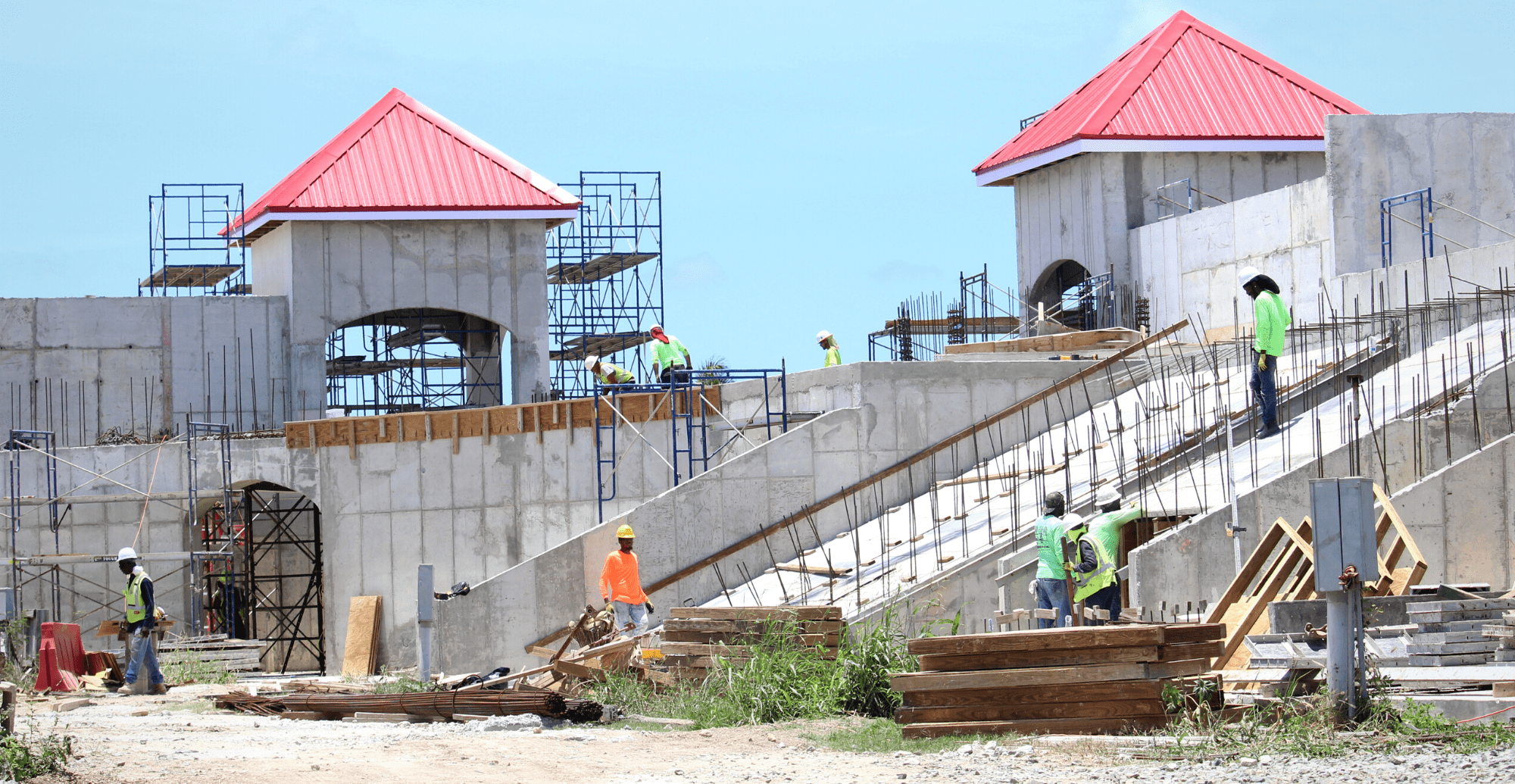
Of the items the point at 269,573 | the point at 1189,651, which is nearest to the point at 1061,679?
the point at 1189,651

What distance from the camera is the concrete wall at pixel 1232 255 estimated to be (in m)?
26.0

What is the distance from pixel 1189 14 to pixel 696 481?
19.6 metres

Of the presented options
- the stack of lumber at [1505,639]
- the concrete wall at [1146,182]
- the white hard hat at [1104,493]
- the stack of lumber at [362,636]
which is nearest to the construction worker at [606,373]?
the stack of lumber at [362,636]

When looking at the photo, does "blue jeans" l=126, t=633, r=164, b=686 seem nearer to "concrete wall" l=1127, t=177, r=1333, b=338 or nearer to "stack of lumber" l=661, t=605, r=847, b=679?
"stack of lumber" l=661, t=605, r=847, b=679

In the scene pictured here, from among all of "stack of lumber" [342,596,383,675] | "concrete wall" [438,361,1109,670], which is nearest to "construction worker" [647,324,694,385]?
"concrete wall" [438,361,1109,670]

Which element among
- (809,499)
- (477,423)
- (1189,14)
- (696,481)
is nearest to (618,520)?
(696,481)

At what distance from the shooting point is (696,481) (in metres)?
20.1

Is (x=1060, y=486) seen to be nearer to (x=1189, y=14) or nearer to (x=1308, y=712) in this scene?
(x=1308, y=712)

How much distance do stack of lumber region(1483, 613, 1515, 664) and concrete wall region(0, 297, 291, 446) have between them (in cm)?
2173

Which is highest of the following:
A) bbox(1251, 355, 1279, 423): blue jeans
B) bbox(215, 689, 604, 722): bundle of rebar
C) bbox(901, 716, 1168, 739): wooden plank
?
bbox(1251, 355, 1279, 423): blue jeans

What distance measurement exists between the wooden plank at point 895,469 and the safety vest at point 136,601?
5410mm

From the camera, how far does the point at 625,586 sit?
16750 millimetres

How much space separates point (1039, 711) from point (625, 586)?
20.5 feet

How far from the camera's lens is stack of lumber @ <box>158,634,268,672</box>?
70.1 feet
